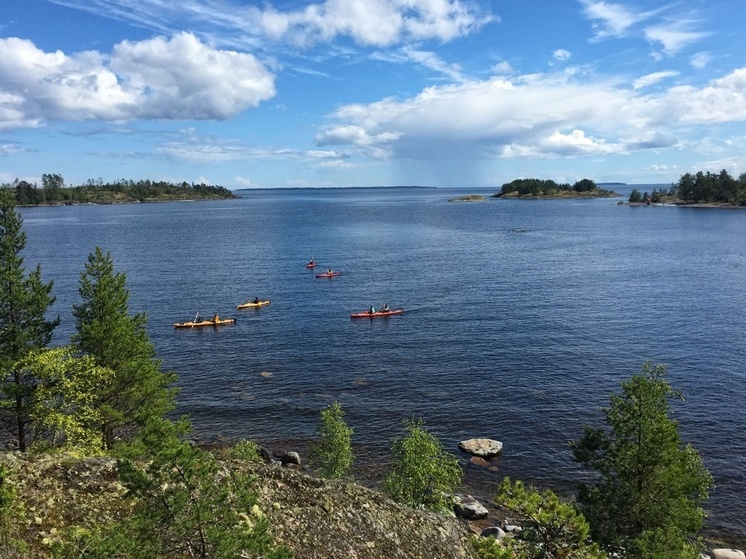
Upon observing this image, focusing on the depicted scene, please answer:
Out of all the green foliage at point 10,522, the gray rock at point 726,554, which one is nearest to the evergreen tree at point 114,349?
the green foliage at point 10,522

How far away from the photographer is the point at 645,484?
24.5 metres

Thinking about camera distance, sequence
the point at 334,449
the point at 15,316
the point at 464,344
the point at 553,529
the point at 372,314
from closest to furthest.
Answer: the point at 553,529, the point at 15,316, the point at 334,449, the point at 464,344, the point at 372,314

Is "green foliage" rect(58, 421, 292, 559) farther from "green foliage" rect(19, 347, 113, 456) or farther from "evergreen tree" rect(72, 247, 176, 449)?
"evergreen tree" rect(72, 247, 176, 449)

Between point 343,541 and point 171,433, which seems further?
point 343,541

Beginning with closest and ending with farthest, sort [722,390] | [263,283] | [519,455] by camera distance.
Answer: [519,455]
[722,390]
[263,283]

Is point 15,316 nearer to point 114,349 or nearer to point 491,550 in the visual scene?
point 114,349

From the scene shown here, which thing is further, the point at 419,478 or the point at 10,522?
the point at 419,478

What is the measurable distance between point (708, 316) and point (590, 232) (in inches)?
4464

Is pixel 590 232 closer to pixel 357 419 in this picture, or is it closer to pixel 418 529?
pixel 357 419

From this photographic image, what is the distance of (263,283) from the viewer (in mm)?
108125

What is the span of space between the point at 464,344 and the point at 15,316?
161 ft

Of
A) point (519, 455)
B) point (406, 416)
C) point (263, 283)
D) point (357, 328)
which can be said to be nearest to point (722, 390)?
point (519, 455)

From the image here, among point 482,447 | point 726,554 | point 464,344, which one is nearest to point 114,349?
point 482,447

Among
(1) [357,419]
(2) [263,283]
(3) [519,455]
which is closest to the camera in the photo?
(3) [519,455]
